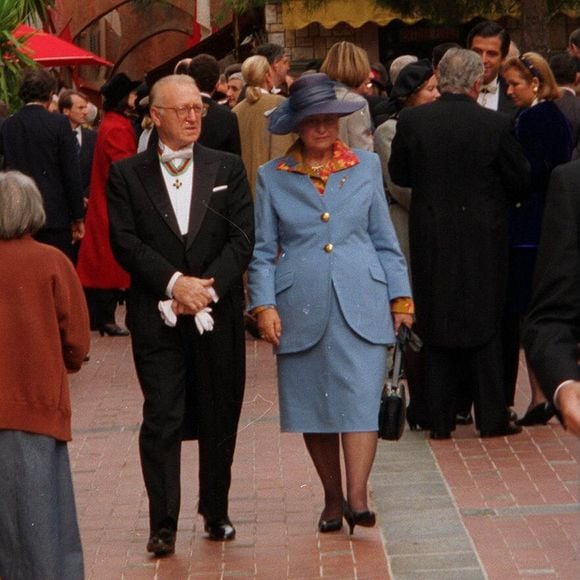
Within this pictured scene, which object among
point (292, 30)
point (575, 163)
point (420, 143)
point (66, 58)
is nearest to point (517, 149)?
point (420, 143)

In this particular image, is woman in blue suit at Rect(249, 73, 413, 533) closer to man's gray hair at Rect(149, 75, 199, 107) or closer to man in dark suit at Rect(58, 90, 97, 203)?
man's gray hair at Rect(149, 75, 199, 107)

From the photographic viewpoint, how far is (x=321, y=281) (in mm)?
7035

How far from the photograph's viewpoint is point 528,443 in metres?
8.99

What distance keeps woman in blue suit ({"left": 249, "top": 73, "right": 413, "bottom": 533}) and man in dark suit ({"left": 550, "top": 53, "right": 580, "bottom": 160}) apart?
3.53 metres

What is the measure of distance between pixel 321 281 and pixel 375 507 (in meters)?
1.16

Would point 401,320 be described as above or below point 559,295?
below

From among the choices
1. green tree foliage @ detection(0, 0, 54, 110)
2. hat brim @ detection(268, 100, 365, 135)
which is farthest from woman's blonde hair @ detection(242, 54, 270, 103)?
hat brim @ detection(268, 100, 365, 135)

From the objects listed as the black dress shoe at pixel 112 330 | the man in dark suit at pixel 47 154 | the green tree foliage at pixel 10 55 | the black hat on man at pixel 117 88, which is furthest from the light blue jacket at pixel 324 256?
the black dress shoe at pixel 112 330

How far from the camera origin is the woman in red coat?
13.6 meters

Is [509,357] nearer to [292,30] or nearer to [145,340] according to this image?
[145,340]

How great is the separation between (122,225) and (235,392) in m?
0.81

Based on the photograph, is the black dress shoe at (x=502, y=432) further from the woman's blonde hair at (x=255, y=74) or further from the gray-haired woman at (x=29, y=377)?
the woman's blonde hair at (x=255, y=74)

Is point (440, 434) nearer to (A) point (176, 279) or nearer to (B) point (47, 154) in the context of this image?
(A) point (176, 279)

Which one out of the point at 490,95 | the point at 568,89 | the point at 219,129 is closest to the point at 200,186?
the point at 490,95
